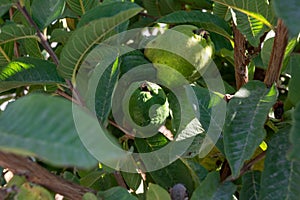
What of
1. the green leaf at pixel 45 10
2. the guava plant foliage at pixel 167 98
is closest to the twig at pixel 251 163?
the guava plant foliage at pixel 167 98

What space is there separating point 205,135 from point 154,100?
0.12 meters

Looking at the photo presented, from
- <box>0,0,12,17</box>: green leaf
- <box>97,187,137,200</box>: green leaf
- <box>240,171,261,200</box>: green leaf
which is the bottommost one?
<box>240,171,261,200</box>: green leaf

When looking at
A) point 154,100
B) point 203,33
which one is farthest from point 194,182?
point 203,33

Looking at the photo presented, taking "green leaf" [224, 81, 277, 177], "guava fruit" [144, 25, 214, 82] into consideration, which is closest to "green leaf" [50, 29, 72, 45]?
"guava fruit" [144, 25, 214, 82]

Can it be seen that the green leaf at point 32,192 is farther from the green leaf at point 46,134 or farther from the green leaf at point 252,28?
the green leaf at point 252,28

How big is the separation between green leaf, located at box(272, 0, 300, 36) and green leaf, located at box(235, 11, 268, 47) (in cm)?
34

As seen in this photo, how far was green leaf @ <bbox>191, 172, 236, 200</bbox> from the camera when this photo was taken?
0.81 m

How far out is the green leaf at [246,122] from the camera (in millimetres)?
732

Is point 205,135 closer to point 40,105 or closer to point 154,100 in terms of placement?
point 154,100

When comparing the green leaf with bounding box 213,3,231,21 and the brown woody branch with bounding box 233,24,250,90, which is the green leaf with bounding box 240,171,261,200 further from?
the green leaf with bounding box 213,3,231,21

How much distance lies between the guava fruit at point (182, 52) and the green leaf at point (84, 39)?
0.16m

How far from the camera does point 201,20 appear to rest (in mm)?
1047

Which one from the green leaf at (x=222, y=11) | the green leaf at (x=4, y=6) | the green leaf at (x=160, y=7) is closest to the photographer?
the green leaf at (x=4, y=6)

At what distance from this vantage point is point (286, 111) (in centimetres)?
97
